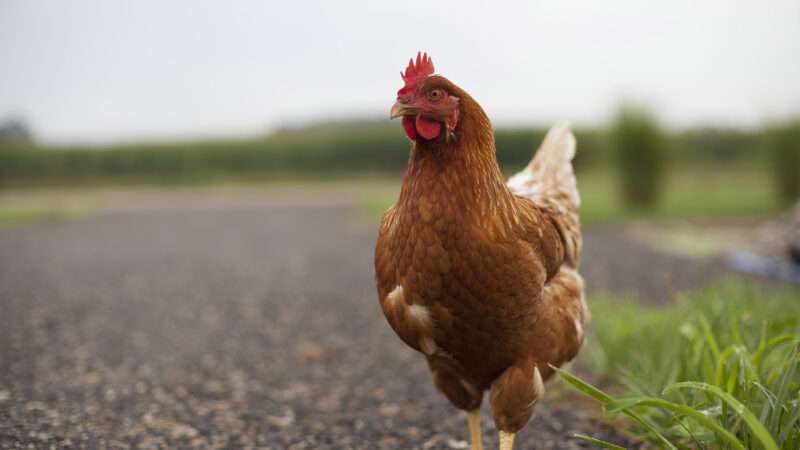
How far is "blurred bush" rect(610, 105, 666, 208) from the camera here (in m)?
11.7

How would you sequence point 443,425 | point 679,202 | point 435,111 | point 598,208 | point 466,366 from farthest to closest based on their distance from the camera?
point 679,202, point 598,208, point 443,425, point 466,366, point 435,111

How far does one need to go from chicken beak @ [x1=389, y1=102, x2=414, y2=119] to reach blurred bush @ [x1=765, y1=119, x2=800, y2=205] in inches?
456

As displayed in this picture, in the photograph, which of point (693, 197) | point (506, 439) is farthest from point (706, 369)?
point (693, 197)

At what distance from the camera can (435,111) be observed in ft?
6.51

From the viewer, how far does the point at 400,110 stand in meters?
1.96

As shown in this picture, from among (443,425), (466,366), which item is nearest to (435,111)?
(466,366)

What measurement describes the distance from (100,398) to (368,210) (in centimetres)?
1002

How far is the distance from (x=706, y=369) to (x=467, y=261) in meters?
1.40

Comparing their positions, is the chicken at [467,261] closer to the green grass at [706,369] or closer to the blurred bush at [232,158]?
the green grass at [706,369]

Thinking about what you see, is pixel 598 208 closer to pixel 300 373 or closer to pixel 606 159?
pixel 606 159

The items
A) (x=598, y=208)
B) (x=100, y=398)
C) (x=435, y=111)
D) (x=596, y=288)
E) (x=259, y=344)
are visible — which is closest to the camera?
(x=435, y=111)

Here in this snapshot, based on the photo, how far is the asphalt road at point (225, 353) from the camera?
3.16 metres

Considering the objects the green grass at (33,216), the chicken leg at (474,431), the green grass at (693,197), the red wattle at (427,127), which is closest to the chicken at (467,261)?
the red wattle at (427,127)

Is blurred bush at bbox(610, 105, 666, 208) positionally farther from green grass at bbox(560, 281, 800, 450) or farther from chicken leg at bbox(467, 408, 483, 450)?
chicken leg at bbox(467, 408, 483, 450)
